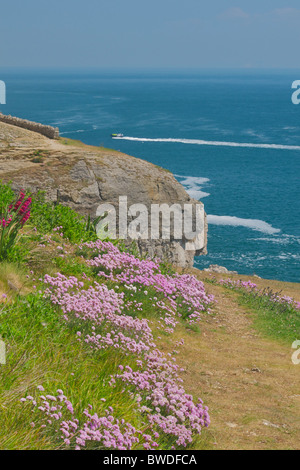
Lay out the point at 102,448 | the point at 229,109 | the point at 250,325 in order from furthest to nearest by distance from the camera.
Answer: the point at 229,109 < the point at 250,325 < the point at 102,448

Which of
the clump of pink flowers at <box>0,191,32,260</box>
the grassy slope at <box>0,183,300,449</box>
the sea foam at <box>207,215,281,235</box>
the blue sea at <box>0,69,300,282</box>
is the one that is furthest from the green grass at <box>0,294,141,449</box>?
the sea foam at <box>207,215,281,235</box>

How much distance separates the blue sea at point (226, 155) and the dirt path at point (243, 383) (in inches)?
1346

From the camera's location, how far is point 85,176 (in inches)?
792

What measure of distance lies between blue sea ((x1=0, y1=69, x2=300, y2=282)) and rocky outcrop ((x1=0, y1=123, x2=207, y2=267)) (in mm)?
24206

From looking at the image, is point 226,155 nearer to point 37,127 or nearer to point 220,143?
point 220,143

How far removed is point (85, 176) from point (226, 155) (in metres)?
87.9

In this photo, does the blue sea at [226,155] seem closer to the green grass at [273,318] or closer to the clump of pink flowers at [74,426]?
the green grass at [273,318]

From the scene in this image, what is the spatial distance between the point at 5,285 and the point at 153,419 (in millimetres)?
3868

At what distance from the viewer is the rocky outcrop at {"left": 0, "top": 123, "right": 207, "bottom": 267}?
19094 millimetres

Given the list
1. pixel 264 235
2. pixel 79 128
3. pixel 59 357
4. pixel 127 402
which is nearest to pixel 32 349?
pixel 59 357

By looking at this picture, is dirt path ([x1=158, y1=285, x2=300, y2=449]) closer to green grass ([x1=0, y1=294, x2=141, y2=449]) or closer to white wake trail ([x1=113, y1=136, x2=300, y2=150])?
green grass ([x1=0, y1=294, x2=141, y2=449])

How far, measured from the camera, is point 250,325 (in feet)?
42.8

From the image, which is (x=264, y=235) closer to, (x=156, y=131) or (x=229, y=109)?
(x=156, y=131)

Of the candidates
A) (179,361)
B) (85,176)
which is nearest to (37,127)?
(85,176)
